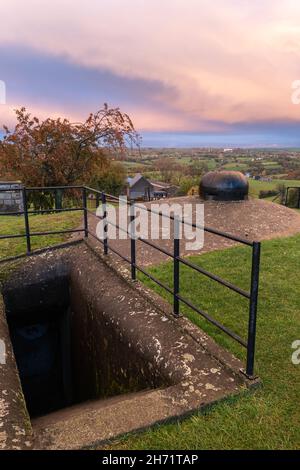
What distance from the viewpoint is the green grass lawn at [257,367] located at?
2438mm

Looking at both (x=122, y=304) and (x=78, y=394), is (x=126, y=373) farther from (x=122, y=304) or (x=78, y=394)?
(x=78, y=394)

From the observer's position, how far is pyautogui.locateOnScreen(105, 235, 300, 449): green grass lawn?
244cm

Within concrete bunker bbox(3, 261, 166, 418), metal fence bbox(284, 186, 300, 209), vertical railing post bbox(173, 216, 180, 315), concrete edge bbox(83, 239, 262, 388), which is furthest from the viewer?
metal fence bbox(284, 186, 300, 209)

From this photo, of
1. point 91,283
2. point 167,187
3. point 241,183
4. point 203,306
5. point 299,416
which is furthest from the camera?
point 167,187

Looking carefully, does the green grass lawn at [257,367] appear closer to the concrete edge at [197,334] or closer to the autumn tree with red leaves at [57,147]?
the concrete edge at [197,334]

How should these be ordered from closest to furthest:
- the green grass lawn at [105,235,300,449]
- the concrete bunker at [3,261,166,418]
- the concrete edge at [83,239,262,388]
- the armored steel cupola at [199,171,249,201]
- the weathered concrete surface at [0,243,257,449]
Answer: the green grass lawn at [105,235,300,449], the weathered concrete surface at [0,243,257,449], the concrete edge at [83,239,262,388], the concrete bunker at [3,261,166,418], the armored steel cupola at [199,171,249,201]

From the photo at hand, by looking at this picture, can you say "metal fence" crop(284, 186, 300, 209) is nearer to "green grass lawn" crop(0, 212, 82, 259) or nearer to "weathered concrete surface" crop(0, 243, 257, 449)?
"green grass lawn" crop(0, 212, 82, 259)

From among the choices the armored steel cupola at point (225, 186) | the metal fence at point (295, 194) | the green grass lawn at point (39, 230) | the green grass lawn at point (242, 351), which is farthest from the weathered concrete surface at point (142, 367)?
the metal fence at point (295, 194)

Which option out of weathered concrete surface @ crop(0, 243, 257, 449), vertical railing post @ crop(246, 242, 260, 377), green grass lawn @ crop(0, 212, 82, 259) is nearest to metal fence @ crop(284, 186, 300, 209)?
green grass lawn @ crop(0, 212, 82, 259)

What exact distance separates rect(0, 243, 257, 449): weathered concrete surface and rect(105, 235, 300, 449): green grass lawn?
13 cm

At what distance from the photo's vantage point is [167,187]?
177 ft

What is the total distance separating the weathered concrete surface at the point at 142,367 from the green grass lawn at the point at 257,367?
13cm

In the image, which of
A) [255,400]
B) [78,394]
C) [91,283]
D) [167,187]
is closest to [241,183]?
[91,283]
